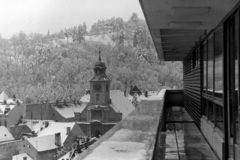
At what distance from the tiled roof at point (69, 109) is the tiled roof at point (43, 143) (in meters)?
16.0

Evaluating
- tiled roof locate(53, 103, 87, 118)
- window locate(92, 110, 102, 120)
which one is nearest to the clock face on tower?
window locate(92, 110, 102, 120)

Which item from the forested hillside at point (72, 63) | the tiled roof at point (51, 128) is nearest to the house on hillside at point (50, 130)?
the tiled roof at point (51, 128)

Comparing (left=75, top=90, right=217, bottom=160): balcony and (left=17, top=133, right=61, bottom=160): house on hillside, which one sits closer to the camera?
(left=75, top=90, right=217, bottom=160): balcony

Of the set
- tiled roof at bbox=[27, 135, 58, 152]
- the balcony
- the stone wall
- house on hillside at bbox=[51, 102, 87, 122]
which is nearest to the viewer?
the balcony

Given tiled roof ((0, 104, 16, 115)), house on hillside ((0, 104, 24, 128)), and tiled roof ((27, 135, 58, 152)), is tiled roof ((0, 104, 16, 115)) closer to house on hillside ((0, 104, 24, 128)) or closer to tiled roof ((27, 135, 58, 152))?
house on hillside ((0, 104, 24, 128))

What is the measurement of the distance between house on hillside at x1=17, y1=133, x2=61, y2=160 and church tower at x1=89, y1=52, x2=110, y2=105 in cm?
1633

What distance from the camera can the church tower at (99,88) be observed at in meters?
48.9

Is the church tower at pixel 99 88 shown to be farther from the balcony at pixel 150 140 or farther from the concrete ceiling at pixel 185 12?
the concrete ceiling at pixel 185 12

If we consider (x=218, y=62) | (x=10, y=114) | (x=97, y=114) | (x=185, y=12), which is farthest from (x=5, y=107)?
(x=185, y=12)

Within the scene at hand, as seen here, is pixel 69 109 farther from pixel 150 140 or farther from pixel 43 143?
pixel 150 140

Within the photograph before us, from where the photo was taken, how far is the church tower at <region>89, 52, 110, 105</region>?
48928mm

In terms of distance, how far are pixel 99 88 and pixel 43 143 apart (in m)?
19.4

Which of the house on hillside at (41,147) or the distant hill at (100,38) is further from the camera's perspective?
the distant hill at (100,38)

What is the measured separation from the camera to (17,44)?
82.8m
